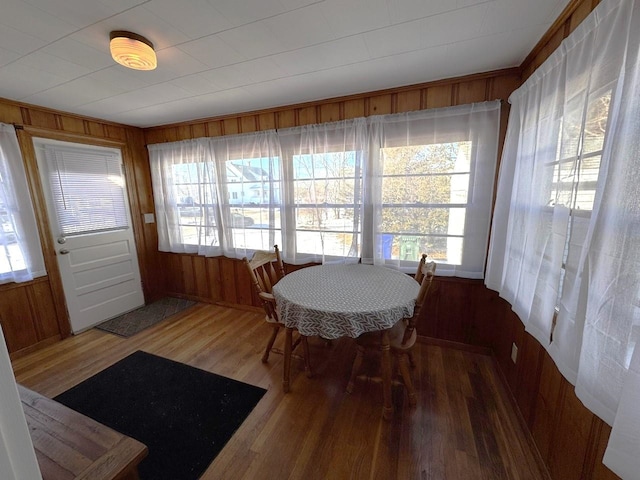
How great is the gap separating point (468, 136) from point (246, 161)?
7.08 feet

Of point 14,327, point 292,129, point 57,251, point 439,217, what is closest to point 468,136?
point 439,217

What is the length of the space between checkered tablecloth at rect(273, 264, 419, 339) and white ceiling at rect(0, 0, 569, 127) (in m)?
1.57

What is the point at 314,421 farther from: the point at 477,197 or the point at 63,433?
the point at 477,197

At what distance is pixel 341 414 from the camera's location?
1697mm

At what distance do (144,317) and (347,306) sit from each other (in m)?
2.83

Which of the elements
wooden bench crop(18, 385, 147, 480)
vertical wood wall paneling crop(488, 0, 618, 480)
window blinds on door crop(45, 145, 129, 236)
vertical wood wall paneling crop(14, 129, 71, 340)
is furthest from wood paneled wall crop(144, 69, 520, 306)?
wooden bench crop(18, 385, 147, 480)

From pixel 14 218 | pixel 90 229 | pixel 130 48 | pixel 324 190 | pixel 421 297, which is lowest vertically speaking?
pixel 421 297

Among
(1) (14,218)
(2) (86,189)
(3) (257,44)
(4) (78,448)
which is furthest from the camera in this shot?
(2) (86,189)

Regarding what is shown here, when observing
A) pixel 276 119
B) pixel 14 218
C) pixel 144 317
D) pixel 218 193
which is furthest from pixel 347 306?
pixel 14 218

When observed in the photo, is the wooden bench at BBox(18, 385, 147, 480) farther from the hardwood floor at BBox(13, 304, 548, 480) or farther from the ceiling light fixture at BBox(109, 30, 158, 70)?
the ceiling light fixture at BBox(109, 30, 158, 70)

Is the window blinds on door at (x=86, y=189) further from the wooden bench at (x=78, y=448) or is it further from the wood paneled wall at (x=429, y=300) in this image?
the wooden bench at (x=78, y=448)

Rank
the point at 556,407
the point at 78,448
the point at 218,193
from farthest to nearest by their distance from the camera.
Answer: the point at 218,193 < the point at 556,407 < the point at 78,448

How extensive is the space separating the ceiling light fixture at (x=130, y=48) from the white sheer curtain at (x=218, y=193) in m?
1.32

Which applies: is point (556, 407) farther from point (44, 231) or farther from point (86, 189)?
point (86, 189)
